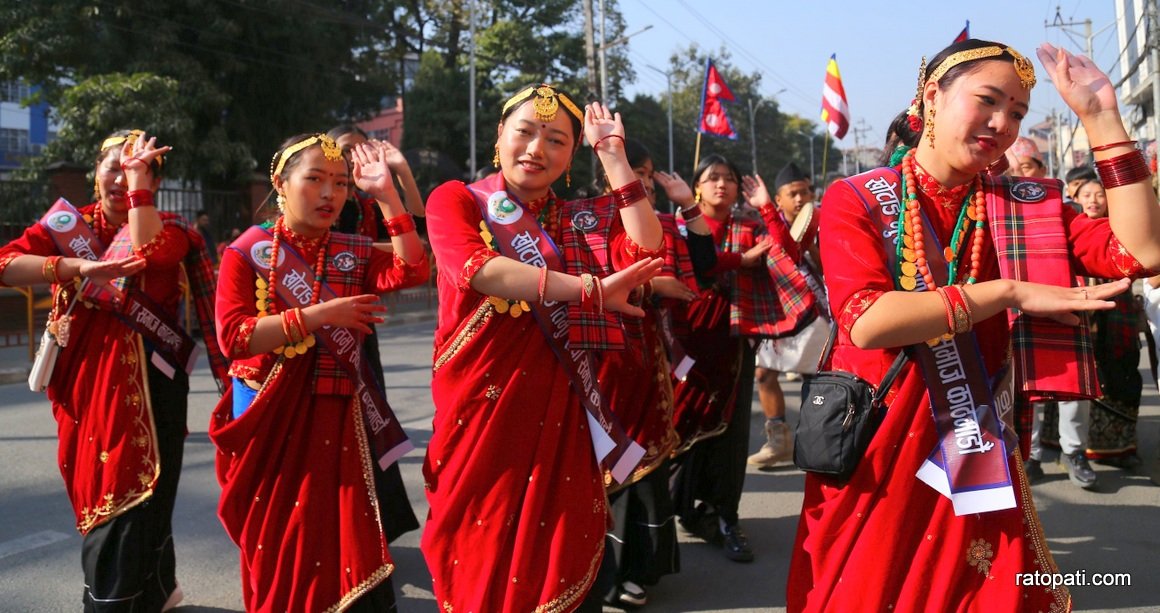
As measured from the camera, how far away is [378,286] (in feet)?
10.9

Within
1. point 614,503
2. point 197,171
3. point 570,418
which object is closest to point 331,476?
point 570,418

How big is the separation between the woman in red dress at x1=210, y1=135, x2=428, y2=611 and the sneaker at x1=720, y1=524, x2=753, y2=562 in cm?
185

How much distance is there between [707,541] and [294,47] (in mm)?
18752

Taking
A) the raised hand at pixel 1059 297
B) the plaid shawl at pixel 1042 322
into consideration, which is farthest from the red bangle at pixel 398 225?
the raised hand at pixel 1059 297

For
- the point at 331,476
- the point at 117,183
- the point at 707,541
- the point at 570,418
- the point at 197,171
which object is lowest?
the point at 707,541

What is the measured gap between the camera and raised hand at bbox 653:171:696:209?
3.63 metres

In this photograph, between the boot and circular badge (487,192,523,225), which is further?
the boot

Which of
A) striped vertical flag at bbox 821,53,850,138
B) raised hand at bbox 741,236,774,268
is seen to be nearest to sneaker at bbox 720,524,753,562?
raised hand at bbox 741,236,774,268

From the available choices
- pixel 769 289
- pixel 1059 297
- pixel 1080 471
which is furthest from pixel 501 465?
pixel 1080 471

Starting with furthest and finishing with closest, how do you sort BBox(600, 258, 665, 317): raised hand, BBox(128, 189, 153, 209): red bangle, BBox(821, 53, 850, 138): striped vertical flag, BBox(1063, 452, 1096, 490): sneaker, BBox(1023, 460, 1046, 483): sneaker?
BBox(821, 53, 850, 138): striped vertical flag < BBox(1023, 460, 1046, 483): sneaker < BBox(1063, 452, 1096, 490): sneaker < BBox(128, 189, 153, 209): red bangle < BBox(600, 258, 665, 317): raised hand

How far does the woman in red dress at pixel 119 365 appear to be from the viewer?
3.51 m

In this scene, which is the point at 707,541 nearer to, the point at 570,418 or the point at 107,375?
the point at 570,418

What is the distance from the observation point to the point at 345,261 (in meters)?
3.26

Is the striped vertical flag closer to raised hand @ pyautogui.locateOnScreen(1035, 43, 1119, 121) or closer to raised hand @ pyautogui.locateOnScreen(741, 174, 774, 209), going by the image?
raised hand @ pyautogui.locateOnScreen(741, 174, 774, 209)
